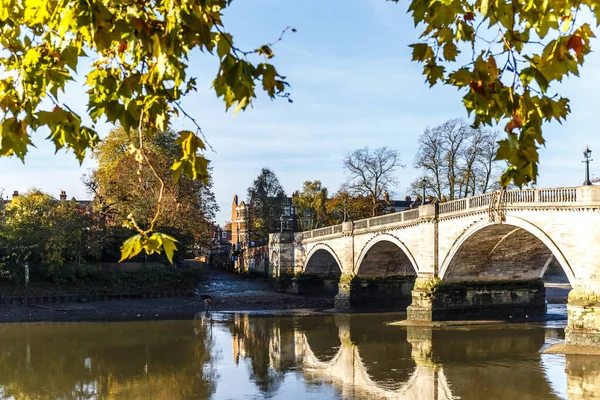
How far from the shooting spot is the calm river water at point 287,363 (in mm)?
16672

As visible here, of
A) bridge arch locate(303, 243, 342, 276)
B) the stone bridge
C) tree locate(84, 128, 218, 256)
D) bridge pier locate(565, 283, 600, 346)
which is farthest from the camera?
bridge arch locate(303, 243, 342, 276)

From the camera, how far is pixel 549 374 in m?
18.4

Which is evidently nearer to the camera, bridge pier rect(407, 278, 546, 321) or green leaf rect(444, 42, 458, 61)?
green leaf rect(444, 42, 458, 61)

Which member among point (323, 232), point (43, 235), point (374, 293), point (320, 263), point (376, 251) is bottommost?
point (374, 293)

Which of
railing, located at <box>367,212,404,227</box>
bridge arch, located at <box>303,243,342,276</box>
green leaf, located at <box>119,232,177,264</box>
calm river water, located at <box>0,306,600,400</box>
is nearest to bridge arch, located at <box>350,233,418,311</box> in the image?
railing, located at <box>367,212,404,227</box>

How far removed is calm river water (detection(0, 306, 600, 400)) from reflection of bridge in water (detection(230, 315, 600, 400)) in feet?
0.12

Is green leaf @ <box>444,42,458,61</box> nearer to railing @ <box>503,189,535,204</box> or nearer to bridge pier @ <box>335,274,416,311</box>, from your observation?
railing @ <box>503,189,535,204</box>

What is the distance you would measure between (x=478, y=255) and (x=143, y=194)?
2405 centimetres

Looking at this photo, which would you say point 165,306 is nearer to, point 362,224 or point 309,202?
point 362,224

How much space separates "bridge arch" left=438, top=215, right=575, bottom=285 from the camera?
2780cm

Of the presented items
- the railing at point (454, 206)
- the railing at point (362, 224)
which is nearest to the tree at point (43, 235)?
A: the railing at point (362, 224)

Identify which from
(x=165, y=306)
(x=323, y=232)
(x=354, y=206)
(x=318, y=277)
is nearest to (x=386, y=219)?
(x=323, y=232)

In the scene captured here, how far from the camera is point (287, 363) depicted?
69.2ft

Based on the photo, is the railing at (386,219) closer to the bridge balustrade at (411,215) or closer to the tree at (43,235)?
the bridge balustrade at (411,215)
